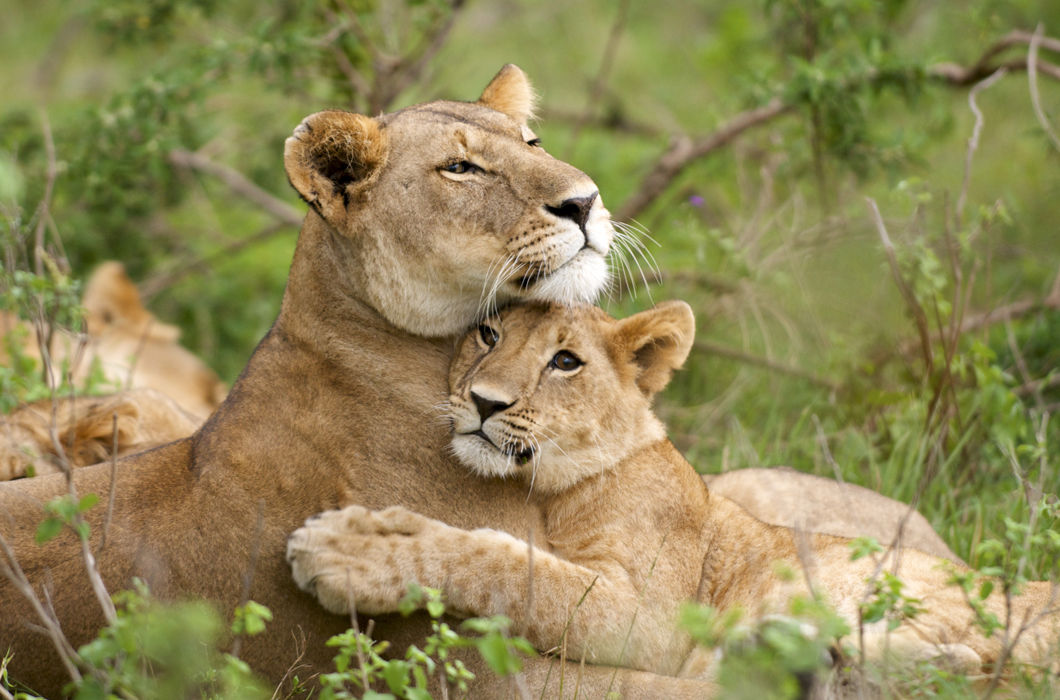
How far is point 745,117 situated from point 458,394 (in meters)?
3.33

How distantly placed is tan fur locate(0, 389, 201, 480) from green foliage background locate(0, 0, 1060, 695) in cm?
71

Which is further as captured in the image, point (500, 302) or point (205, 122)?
point (205, 122)

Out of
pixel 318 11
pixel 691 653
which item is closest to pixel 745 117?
pixel 318 11

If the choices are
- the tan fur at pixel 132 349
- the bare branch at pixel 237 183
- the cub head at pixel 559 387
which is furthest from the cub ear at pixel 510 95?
the bare branch at pixel 237 183

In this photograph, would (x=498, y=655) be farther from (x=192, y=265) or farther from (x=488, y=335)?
(x=192, y=265)

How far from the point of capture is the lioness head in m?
3.16

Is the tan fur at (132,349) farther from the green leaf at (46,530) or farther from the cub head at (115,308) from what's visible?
the green leaf at (46,530)

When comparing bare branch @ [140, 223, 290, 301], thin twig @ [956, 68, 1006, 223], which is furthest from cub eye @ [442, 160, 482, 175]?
bare branch @ [140, 223, 290, 301]

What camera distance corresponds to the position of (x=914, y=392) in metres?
5.05

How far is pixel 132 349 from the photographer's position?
580 cm

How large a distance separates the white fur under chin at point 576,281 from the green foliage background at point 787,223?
129cm

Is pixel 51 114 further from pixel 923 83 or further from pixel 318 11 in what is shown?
pixel 923 83

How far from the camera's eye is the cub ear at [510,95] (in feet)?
12.8

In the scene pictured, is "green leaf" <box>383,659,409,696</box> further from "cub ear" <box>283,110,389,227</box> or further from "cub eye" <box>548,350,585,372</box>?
"cub ear" <box>283,110,389,227</box>
